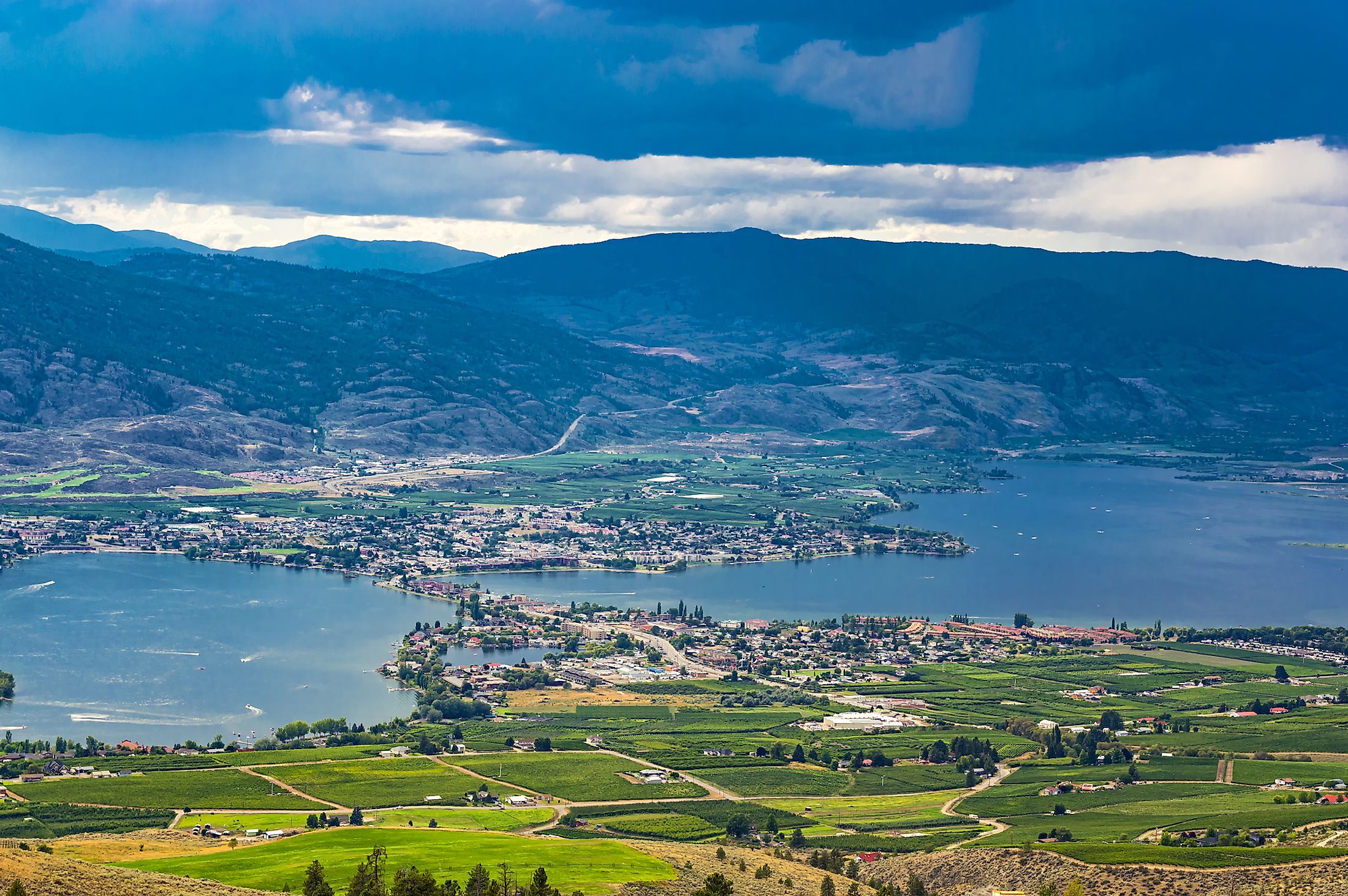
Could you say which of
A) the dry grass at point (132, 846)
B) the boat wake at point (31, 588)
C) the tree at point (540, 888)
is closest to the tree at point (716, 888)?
the tree at point (540, 888)

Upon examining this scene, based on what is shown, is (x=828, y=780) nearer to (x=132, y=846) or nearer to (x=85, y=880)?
(x=132, y=846)

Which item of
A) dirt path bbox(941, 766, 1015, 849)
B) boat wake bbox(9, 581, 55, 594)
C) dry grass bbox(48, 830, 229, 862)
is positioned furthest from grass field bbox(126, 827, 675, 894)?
boat wake bbox(9, 581, 55, 594)

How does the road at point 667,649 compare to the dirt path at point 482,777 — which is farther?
the road at point 667,649

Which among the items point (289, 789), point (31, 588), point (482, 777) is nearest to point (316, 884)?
point (289, 789)

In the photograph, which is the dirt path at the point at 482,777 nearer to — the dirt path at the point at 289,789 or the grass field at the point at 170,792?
the dirt path at the point at 289,789

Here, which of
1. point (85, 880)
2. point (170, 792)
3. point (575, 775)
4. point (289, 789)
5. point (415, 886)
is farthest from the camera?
point (575, 775)

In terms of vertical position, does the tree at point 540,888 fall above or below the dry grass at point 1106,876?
above
